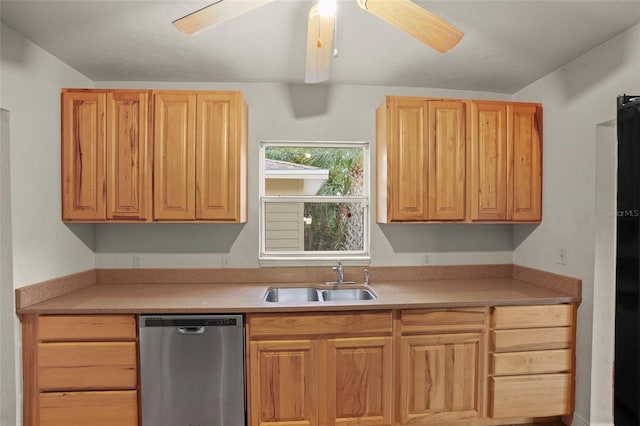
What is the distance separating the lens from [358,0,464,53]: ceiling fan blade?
1356 millimetres

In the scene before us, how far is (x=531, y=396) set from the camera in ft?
7.45

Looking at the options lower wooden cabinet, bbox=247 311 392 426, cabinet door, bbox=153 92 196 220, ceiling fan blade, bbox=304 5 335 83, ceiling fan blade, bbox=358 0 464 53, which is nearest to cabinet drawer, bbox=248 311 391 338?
lower wooden cabinet, bbox=247 311 392 426

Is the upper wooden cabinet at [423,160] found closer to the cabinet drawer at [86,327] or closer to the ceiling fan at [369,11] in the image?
the ceiling fan at [369,11]

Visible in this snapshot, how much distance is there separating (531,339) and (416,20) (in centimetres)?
214

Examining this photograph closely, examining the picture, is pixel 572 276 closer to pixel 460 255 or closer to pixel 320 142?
pixel 460 255

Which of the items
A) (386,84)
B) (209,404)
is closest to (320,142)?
(386,84)

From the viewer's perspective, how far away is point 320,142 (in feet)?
9.37

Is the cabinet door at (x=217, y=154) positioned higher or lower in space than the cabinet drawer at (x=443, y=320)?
higher

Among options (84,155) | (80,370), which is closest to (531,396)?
(80,370)

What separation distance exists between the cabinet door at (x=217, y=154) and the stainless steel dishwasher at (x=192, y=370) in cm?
77

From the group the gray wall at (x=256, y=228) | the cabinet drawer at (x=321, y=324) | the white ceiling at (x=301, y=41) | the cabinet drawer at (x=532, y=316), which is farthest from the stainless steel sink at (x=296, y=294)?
the white ceiling at (x=301, y=41)

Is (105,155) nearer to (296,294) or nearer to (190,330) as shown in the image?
(190,330)

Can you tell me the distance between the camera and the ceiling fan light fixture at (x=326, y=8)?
4.62 feet

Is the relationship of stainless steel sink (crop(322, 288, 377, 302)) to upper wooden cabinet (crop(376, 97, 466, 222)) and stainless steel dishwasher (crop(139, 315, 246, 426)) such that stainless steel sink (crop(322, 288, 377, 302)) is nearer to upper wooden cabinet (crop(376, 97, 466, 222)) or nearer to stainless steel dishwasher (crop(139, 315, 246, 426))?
upper wooden cabinet (crop(376, 97, 466, 222))
